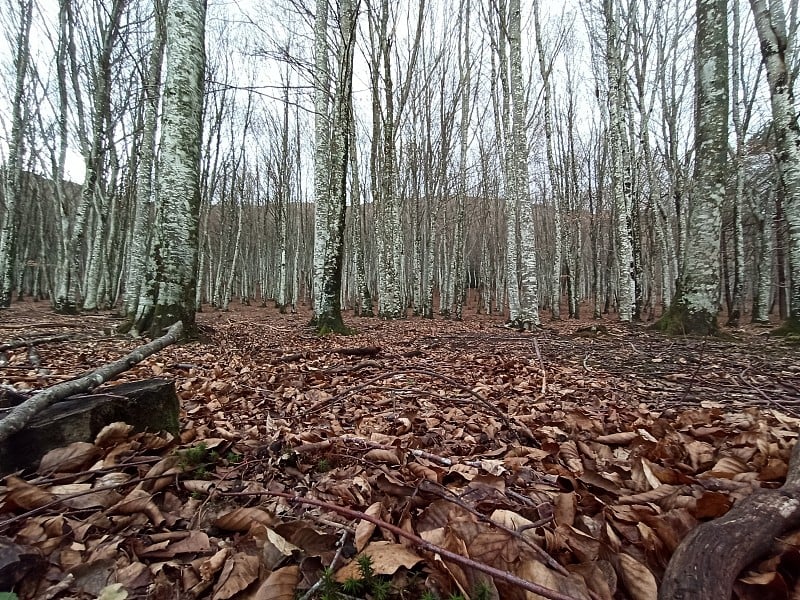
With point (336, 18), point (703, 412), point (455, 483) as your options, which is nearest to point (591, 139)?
point (336, 18)

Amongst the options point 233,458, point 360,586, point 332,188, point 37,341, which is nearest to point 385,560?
point 360,586

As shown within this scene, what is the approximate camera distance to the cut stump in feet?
5.22

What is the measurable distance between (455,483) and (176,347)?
4.88 m

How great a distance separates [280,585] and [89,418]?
1.28m

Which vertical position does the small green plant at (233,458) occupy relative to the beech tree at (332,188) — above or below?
below

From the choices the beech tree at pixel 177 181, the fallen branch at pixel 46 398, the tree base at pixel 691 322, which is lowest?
the fallen branch at pixel 46 398

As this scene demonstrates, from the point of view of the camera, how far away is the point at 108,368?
7.15ft

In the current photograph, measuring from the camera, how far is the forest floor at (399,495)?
3.56 feet

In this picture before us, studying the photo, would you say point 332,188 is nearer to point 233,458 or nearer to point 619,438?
point 233,458

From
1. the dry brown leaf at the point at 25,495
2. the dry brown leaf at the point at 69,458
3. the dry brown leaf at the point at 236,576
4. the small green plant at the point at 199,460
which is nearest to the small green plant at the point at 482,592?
the dry brown leaf at the point at 236,576

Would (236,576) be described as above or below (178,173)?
below

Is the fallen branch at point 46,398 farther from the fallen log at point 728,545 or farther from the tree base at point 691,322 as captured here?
the tree base at point 691,322

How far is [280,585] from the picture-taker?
109 cm

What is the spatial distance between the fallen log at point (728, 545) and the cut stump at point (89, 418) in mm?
2188
